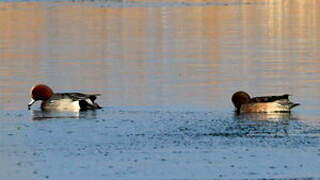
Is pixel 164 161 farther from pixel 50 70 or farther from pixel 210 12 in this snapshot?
pixel 210 12

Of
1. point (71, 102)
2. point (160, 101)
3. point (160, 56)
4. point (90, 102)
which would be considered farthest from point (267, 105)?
point (160, 56)

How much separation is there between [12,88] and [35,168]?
29.4 ft

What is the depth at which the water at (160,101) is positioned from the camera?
12711 millimetres

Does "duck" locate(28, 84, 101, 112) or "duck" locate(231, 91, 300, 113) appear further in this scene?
"duck" locate(28, 84, 101, 112)

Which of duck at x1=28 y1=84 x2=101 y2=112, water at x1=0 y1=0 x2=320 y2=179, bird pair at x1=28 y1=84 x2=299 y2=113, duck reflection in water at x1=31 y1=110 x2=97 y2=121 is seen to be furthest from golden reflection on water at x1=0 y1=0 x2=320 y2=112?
duck reflection in water at x1=31 y1=110 x2=97 y2=121

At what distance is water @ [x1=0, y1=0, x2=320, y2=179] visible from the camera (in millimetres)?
12711

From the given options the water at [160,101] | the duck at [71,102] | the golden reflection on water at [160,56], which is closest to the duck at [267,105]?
the water at [160,101]

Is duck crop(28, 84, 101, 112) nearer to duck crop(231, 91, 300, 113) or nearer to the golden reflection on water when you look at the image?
the golden reflection on water

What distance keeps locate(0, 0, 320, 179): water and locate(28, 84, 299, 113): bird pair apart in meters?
0.23

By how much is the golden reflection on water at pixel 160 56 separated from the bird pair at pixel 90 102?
0.42m

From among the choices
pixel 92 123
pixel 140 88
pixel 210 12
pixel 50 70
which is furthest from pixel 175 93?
pixel 210 12

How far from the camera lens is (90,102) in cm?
1823

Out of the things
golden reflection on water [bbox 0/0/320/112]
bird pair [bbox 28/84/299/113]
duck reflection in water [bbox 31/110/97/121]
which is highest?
golden reflection on water [bbox 0/0/320/112]

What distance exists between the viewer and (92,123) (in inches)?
655
